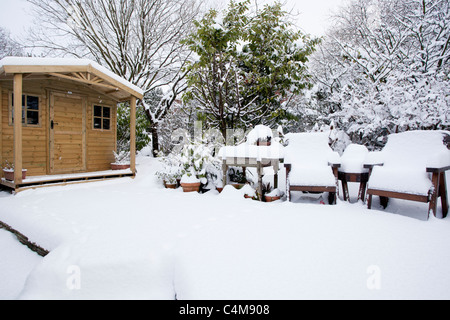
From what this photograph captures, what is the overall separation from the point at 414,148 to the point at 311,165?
136 cm

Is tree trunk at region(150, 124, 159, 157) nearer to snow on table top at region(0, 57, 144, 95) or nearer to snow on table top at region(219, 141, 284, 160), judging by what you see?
snow on table top at region(0, 57, 144, 95)

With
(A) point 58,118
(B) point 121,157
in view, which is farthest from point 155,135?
Answer: (A) point 58,118

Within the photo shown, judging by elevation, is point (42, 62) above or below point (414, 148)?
above

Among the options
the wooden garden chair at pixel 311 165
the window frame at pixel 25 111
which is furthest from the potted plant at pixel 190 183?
the window frame at pixel 25 111

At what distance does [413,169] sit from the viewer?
3166 millimetres

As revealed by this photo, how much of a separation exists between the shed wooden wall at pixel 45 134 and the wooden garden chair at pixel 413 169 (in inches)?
253

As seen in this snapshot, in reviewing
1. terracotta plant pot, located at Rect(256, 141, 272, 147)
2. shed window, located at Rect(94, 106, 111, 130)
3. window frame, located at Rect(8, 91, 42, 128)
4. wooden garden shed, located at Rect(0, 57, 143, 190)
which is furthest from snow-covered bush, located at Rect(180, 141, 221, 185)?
window frame, located at Rect(8, 91, 42, 128)

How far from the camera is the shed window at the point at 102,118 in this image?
674cm

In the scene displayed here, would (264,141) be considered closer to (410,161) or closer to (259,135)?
(259,135)

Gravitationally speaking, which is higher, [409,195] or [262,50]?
[262,50]

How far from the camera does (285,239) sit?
2.41m
